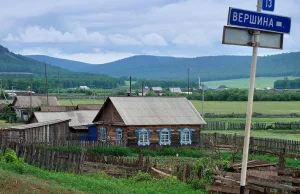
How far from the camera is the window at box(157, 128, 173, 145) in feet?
141

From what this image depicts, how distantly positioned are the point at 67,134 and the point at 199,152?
1032 centimetres

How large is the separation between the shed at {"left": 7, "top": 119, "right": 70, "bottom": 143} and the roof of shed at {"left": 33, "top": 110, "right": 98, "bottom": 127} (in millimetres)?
4686

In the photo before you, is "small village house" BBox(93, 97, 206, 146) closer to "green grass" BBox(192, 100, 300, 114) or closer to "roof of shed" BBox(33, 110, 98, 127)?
"roof of shed" BBox(33, 110, 98, 127)

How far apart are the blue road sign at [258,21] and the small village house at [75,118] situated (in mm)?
36057

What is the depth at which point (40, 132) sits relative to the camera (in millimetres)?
41312

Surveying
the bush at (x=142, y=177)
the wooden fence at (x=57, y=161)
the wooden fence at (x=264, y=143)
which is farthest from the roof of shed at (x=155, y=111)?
the bush at (x=142, y=177)

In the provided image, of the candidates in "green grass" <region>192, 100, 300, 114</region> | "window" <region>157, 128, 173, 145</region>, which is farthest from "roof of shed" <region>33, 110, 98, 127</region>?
"green grass" <region>192, 100, 300, 114</region>

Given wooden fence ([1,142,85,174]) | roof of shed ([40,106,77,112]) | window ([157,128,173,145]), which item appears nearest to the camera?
wooden fence ([1,142,85,174])

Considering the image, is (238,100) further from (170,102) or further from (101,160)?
(101,160)

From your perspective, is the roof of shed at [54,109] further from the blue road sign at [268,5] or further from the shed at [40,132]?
the blue road sign at [268,5]

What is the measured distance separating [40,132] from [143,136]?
23.3ft

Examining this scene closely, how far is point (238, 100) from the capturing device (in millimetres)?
121812

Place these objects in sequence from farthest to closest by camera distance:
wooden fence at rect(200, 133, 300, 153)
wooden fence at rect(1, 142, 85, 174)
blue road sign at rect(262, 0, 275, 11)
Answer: wooden fence at rect(200, 133, 300, 153), wooden fence at rect(1, 142, 85, 174), blue road sign at rect(262, 0, 275, 11)

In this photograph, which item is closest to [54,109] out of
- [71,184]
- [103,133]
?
[103,133]
